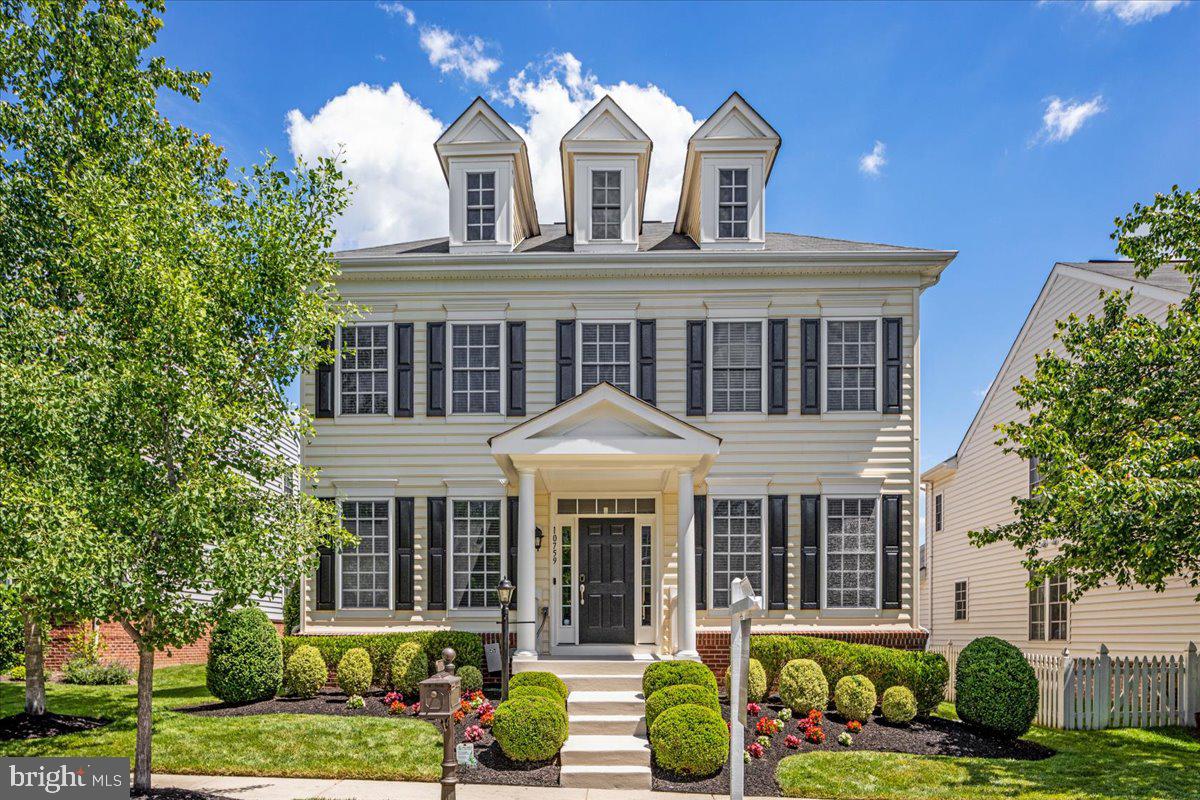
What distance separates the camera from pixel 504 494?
1441cm

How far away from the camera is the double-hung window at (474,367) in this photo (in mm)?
14672

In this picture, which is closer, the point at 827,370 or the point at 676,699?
the point at 676,699

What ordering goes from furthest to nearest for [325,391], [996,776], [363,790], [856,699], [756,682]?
[325,391] < [756,682] < [856,699] < [996,776] < [363,790]

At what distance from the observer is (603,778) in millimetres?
9414

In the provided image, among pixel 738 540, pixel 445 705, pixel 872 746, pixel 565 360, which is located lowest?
pixel 872 746

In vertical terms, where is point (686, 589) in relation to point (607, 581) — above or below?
above

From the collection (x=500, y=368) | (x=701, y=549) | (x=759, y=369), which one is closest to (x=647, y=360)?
(x=759, y=369)

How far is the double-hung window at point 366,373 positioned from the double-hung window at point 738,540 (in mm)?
6034

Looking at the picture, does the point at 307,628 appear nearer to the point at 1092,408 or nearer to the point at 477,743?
the point at 477,743

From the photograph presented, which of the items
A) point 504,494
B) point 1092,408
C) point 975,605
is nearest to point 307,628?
point 504,494

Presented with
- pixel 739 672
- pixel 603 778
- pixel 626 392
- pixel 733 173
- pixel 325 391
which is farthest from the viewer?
pixel 733 173

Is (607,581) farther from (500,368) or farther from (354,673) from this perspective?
(354,673)

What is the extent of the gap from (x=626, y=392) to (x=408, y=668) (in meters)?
5.35

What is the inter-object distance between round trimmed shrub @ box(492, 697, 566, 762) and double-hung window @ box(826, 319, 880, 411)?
24.1 feet
